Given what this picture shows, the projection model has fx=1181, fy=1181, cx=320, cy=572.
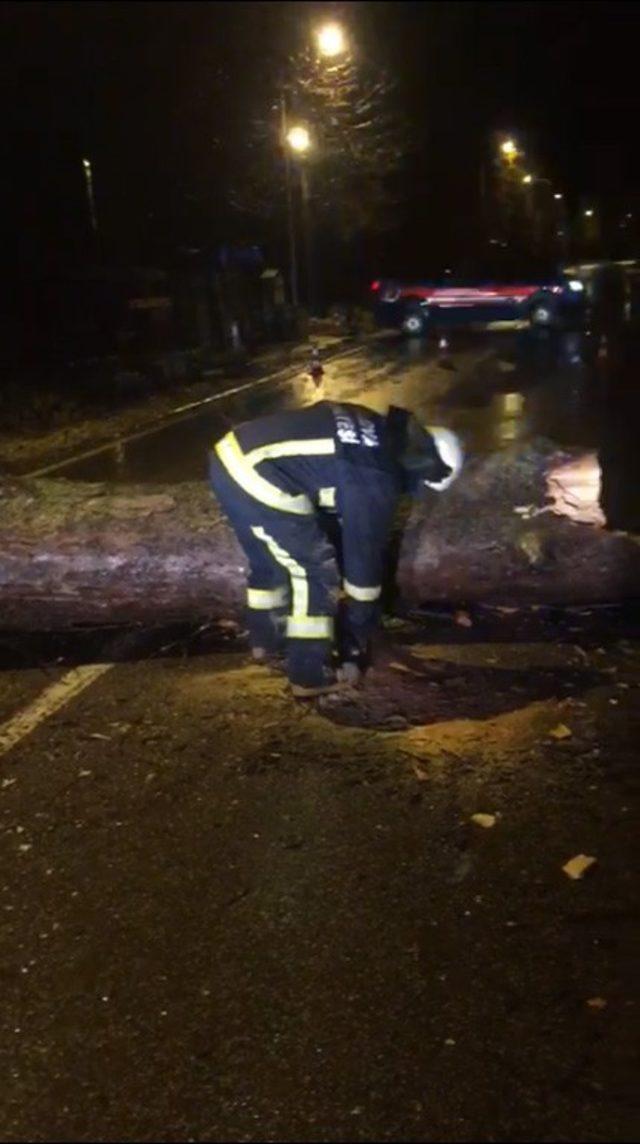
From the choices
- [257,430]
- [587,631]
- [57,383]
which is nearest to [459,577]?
[587,631]

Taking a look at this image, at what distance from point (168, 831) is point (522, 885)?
1.15m

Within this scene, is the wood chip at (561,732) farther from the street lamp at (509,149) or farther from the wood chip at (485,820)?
the street lamp at (509,149)

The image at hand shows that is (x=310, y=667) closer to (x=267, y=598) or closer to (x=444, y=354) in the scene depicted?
(x=267, y=598)

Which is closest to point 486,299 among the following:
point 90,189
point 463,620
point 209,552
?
point 90,189

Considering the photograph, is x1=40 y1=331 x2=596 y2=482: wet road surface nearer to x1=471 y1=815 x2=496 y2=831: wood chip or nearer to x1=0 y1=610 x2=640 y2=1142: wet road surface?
x1=0 y1=610 x2=640 y2=1142: wet road surface

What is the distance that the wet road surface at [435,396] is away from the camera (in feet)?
39.8

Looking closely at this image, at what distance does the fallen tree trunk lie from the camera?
19.5 feet

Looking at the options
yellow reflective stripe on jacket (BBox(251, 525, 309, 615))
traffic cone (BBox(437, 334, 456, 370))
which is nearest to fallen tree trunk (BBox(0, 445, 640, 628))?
yellow reflective stripe on jacket (BBox(251, 525, 309, 615))

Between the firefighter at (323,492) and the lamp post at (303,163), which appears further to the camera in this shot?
the lamp post at (303,163)

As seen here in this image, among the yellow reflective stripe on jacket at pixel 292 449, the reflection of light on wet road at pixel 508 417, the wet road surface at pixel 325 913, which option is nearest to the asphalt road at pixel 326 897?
the wet road surface at pixel 325 913

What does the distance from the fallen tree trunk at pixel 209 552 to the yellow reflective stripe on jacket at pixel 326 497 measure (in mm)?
1132

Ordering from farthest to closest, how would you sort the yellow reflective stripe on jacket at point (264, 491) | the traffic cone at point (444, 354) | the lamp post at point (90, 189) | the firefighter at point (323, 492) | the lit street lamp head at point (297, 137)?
the lit street lamp head at point (297, 137) < the lamp post at point (90, 189) < the traffic cone at point (444, 354) < the yellow reflective stripe on jacket at point (264, 491) < the firefighter at point (323, 492)

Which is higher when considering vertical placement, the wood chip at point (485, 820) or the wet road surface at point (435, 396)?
the wood chip at point (485, 820)

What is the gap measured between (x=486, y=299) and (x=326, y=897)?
2273 cm
